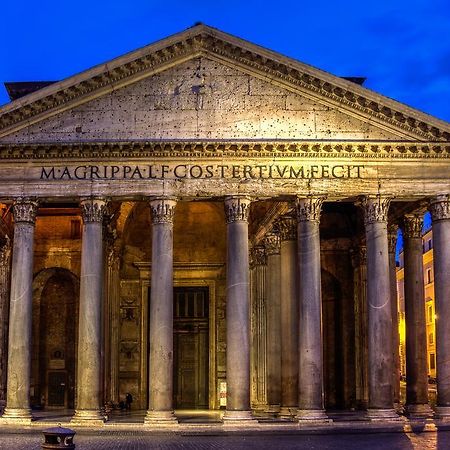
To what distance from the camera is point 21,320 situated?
82.5ft

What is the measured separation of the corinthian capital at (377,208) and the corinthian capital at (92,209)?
7.66 m

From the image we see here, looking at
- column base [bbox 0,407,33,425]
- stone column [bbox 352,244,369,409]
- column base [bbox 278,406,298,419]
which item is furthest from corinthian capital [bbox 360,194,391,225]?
column base [bbox 0,407,33,425]

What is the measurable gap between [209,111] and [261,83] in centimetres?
177

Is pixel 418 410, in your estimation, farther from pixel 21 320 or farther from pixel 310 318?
pixel 21 320

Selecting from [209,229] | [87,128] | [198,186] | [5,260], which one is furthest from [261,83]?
[5,260]

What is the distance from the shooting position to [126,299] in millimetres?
33562

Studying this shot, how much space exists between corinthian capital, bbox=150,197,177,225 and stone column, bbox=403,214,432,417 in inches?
311

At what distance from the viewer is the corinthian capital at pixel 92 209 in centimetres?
2538

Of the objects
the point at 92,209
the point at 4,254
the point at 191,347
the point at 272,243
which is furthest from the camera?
the point at 191,347

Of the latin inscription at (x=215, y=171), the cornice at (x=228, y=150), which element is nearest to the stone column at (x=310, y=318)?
the latin inscription at (x=215, y=171)

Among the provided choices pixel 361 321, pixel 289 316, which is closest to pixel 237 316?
→ pixel 289 316

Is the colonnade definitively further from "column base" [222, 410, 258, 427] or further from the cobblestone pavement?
the cobblestone pavement

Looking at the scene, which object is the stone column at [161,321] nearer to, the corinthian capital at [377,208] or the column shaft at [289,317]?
the column shaft at [289,317]

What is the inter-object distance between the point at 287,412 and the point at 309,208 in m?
6.34
